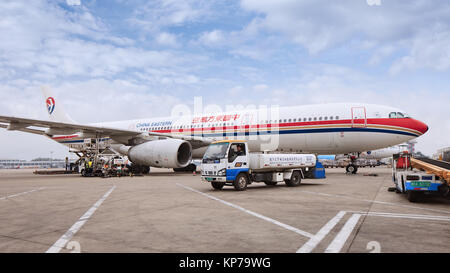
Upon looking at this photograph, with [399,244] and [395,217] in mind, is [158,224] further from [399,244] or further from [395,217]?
[395,217]

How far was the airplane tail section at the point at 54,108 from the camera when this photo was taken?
29969 millimetres

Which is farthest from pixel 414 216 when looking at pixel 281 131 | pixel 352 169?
pixel 352 169

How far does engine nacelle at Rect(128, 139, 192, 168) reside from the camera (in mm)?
20328

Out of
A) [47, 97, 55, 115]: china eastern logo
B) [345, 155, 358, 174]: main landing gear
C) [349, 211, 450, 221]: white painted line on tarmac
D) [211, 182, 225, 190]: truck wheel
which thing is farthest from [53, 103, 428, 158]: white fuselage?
[47, 97, 55, 115]: china eastern logo

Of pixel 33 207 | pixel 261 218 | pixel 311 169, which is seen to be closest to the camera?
pixel 261 218

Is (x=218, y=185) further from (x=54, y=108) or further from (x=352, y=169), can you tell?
(x=54, y=108)

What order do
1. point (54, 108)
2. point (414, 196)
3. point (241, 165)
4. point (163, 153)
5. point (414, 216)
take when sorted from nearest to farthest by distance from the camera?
1. point (414, 216)
2. point (414, 196)
3. point (241, 165)
4. point (163, 153)
5. point (54, 108)

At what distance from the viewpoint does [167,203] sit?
8961 mm

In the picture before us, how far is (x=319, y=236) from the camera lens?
4.97 meters

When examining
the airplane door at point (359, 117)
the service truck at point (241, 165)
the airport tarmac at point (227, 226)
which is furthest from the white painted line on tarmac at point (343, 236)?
the airplane door at point (359, 117)

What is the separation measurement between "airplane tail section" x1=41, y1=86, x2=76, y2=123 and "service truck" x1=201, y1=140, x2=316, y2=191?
72.5ft

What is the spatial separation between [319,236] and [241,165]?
24.6 ft
